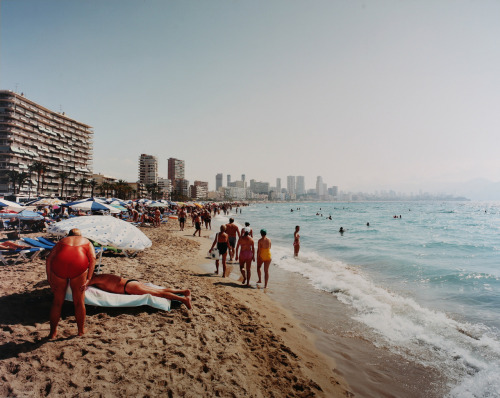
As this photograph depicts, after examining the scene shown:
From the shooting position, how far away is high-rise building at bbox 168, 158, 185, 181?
187 m

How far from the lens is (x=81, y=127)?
289ft

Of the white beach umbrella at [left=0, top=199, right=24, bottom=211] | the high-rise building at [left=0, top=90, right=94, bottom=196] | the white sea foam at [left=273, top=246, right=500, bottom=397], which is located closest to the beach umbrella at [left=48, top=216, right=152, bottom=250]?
the white sea foam at [left=273, top=246, right=500, bottom=397]

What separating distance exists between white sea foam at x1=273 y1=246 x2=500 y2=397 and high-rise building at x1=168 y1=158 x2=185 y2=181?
188 m

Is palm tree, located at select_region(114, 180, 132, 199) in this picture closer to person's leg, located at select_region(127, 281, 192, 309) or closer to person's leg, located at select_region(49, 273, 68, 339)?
person's leg, located at select_region(127, 281, 192, 309)

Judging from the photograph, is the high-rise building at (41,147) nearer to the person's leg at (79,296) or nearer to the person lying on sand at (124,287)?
the person lying on sand at (124,287)

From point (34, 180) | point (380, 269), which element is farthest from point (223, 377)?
point (34, 180)

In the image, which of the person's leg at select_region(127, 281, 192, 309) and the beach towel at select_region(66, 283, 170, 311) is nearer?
the beach towel at select_region(66, 283, 170, 311)

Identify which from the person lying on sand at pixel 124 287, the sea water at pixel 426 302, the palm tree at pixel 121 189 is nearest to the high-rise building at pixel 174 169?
the palm tree at pixel 121 189

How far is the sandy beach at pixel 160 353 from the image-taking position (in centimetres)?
284

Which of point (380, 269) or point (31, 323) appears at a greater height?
point (31, 323)

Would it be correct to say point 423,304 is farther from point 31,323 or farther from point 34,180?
point 34,180

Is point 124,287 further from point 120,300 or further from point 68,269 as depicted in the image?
point 68,269

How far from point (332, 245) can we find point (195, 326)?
14.2 m

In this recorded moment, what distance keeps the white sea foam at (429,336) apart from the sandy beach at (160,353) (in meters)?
1.66
